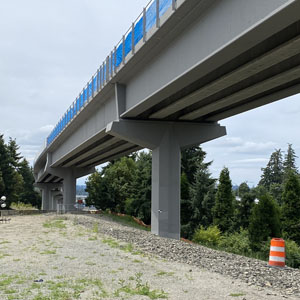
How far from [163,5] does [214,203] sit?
2713 centimetres

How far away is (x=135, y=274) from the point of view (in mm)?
9078

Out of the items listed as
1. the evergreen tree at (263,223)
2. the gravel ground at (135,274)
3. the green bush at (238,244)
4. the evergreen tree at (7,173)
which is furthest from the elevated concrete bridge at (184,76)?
the evergreen tree at (7,173)

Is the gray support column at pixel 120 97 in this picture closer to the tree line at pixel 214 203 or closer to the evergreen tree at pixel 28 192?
the tree line at pixel 214 203

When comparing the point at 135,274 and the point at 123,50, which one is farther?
the point at 123,50

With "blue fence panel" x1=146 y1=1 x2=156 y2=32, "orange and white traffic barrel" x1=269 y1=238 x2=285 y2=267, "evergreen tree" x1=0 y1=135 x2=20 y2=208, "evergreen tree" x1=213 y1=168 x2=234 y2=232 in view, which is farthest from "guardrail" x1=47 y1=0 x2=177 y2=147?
"evergreen tree" x1=0 y1=135 x2=20 y2=208

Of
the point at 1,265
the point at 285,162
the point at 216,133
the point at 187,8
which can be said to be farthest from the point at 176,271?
the point at 285,162

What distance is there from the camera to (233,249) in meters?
25.9

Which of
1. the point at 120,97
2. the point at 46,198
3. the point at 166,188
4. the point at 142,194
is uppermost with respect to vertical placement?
the point at 120,97

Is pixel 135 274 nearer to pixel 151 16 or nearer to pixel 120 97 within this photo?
pixel 151 16

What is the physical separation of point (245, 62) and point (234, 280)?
652 centimetres

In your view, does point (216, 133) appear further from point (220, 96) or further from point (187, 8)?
point (187, 8)

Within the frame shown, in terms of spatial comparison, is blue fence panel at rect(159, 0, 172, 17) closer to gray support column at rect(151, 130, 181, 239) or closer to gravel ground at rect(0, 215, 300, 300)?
gravel ground at rect(0, 215, 300, 300)

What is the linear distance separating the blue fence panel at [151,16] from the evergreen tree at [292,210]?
18.0 meters

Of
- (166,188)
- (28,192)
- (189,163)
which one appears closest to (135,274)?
(166,188)
